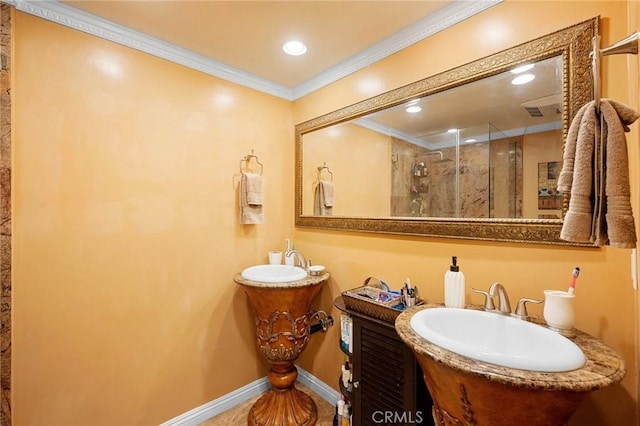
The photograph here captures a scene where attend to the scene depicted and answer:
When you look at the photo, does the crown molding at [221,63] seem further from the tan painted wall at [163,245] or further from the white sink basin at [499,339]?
the white sink basin at [499,339]

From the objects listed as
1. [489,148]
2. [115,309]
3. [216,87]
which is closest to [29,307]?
[115,309]

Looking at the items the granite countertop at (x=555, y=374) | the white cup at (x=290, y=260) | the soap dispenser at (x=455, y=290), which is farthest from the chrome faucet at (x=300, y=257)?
the granite countertop at (x=555, y=374)

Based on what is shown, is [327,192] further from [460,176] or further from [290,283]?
[460,176]

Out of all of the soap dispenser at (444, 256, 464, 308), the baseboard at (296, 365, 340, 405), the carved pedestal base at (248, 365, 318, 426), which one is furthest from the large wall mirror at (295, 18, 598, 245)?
the baseboard at (296, 365, 340, 405)

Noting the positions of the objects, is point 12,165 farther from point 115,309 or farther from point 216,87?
point 216,87

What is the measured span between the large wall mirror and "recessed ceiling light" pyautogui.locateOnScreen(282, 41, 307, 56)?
0.46m

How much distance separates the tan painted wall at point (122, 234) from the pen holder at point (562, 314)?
183cm

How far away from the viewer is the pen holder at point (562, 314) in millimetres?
993

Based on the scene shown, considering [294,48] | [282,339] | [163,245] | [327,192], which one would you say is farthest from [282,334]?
[294,48]

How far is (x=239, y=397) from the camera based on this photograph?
2.10 m

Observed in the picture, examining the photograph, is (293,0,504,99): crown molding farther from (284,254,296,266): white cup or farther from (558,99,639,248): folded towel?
(284,254,296,266): white cup

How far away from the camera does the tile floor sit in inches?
75.1

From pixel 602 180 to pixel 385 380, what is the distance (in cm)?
118

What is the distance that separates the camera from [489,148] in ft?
4.47
